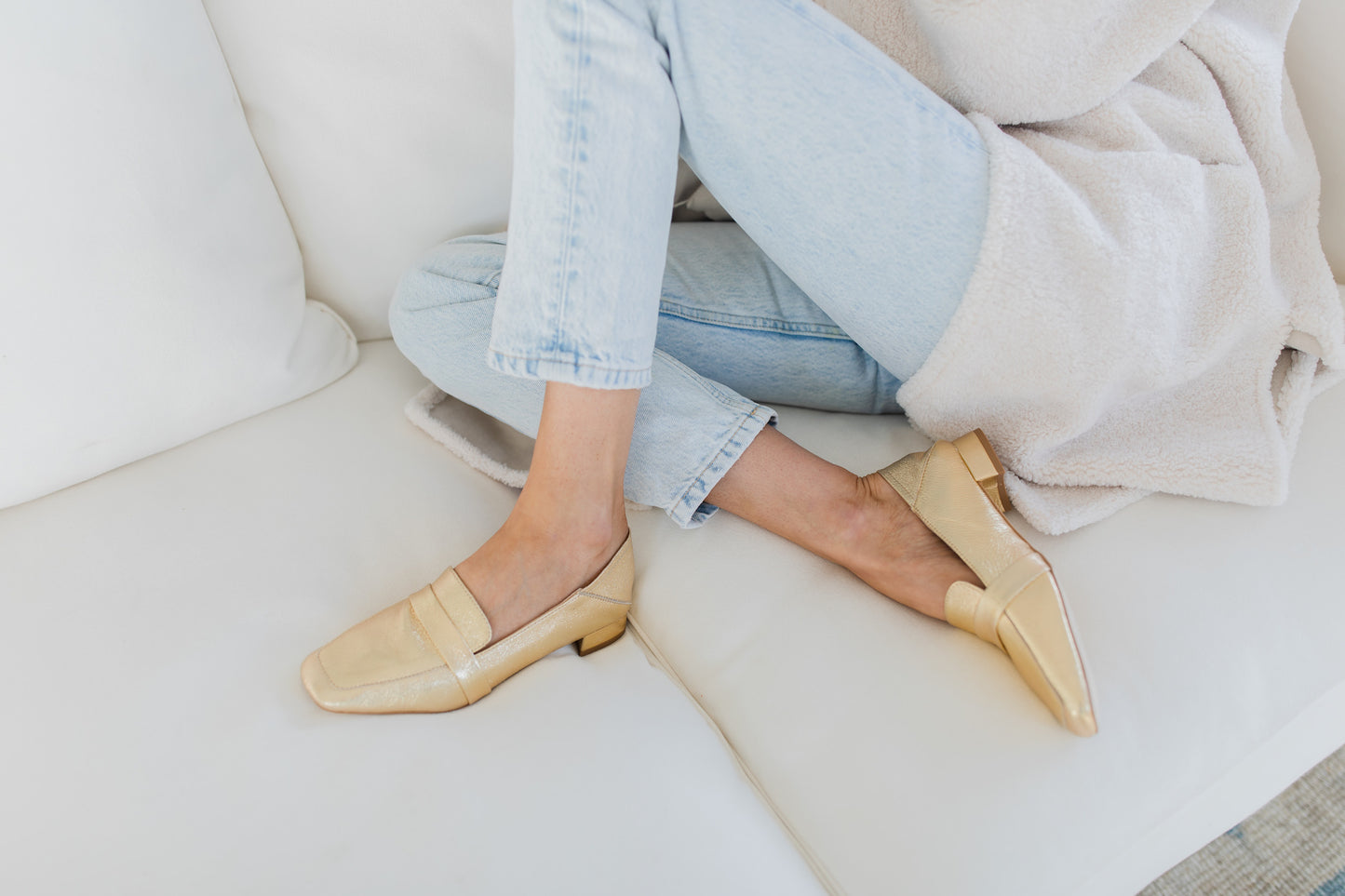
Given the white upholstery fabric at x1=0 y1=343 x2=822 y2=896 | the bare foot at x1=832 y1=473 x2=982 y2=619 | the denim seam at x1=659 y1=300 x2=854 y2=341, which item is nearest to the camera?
the white upholstery fabric at x1=0 y1=343 x2=822 y2=896

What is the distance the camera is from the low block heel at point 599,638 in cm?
62

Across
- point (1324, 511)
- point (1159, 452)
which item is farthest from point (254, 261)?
point (1324, 511)

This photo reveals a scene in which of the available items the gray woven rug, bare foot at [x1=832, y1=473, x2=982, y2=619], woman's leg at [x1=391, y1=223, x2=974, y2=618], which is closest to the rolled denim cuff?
woman's leg at [x1=391, y1=223, x2=974, y2=618]

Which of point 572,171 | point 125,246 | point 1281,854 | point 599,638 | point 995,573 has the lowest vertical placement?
point 1281,854

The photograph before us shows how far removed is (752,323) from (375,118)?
0.40 meters

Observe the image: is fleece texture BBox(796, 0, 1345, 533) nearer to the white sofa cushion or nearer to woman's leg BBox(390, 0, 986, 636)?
woman's leg BBox(390, 0, 986, 636)

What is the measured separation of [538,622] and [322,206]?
47 centimetres

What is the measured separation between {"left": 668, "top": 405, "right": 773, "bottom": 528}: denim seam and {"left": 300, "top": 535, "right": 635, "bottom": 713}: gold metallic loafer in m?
0.08

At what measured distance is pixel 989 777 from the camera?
0.48 meters

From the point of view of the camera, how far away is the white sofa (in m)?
0.47

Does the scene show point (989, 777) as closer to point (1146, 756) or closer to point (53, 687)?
point (1146, 756)

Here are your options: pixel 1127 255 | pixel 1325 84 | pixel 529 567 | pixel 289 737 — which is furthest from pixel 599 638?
pixel 1325 84

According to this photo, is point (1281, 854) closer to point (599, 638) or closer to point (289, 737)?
point (599, 638)

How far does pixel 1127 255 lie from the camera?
532 mm
